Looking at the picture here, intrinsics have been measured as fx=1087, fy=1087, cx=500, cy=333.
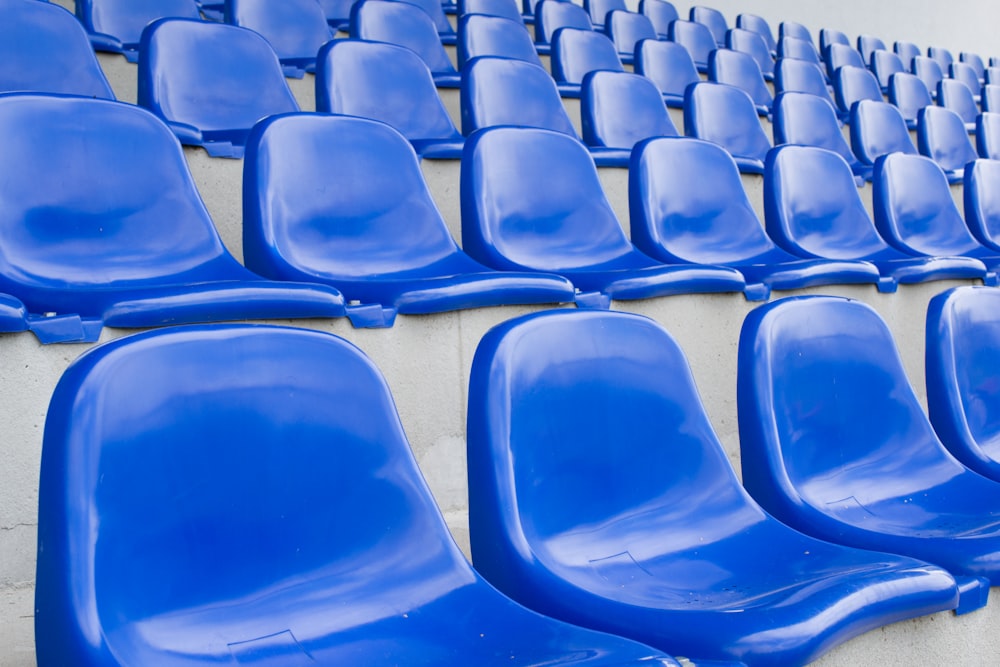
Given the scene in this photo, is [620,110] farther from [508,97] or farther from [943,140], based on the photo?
[943,140]

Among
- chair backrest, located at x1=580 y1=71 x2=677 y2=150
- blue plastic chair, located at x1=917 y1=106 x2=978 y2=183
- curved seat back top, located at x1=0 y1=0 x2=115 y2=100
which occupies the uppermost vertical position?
curved seat back top, located at x1=0 y1=0 x2=115 y2=100

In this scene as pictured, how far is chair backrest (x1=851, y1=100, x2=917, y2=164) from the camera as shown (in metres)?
2.26

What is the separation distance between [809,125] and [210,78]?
1229mm

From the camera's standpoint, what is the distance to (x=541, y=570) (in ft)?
1.96

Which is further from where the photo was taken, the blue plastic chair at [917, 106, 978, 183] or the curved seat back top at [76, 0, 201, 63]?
the blue plastic chair at [917, 106, 978, 183]

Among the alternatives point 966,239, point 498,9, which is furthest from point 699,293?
point 498,9

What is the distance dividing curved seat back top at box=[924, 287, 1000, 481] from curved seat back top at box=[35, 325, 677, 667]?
53 centimetres

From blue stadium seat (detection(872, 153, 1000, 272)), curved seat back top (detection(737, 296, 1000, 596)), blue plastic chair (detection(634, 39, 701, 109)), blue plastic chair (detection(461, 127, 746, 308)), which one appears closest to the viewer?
curved seat back top (detection(737, 296, 1000, 596))

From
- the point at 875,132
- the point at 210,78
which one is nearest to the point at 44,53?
the point at 210,78

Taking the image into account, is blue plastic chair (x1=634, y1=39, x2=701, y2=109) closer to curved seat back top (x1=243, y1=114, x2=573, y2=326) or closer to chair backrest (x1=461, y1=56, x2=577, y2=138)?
chair backrest (x1=461, y1=56, x2=577, y2=138)

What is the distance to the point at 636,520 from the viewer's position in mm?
680

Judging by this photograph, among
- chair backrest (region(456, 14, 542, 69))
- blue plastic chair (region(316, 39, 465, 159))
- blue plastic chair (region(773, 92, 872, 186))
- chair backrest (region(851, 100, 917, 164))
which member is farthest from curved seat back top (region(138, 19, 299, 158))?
chair backrest (region(851, 100, 917, 164))

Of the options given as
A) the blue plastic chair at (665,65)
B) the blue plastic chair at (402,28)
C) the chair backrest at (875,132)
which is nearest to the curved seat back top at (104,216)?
the blue plastic chair at (402,28)

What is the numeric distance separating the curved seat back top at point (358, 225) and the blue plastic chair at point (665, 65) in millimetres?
1311
